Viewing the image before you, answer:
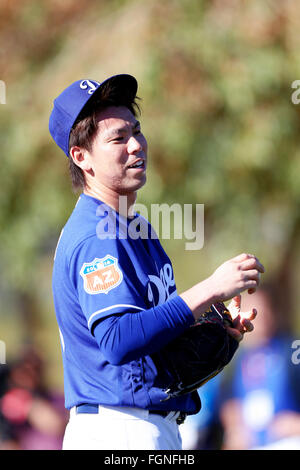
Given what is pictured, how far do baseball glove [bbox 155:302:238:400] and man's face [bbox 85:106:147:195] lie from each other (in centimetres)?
63

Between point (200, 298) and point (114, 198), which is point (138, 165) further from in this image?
point (200, 298)

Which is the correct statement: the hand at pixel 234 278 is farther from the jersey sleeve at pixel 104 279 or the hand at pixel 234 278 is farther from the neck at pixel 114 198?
the neck at pixel 114 198

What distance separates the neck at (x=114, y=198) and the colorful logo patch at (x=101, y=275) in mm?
382

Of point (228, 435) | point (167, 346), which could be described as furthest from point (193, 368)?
point (228, 435)

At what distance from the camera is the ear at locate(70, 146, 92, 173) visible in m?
2.85

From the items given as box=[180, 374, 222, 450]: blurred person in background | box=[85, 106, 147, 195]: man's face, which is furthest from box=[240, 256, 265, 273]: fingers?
box=[180, 374, 222, 450]: blurred person in background

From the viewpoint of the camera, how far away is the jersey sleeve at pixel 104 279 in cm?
246

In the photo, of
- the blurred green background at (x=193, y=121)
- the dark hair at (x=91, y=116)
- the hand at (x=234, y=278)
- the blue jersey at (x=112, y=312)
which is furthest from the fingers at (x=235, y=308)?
the blurred green background at (x=193, y=121)

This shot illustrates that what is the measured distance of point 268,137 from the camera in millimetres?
7398

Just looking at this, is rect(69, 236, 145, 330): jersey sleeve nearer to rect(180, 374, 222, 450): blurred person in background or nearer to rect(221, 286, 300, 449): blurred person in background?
rect(221, 286, 300, 449): blurred person in background

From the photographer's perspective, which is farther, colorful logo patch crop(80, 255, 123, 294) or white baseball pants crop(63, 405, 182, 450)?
white baseball pants crop(63, 405, 182, 450)

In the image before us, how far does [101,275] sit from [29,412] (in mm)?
3613

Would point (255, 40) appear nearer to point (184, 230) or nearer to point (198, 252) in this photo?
point (184, 230)

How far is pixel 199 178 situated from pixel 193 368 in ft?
17.0
